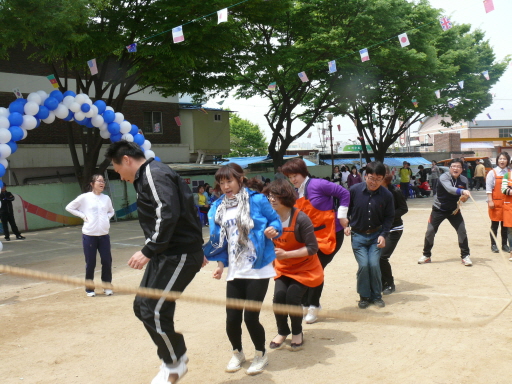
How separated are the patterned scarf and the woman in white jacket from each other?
3439 millimetres

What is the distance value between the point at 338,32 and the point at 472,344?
16568mm

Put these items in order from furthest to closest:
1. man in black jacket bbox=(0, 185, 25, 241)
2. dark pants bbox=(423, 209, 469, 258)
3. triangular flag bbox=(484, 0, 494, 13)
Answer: man in black jacket bbox=(0, 185, 25, 241)
triangular flag bbox=(484, 0, 494, 13)
dark pants bbox=(423, 209, 469, 258)

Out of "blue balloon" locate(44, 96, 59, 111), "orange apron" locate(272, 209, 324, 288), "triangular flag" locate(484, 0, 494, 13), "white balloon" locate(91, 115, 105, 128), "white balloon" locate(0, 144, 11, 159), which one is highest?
"triangular flag" locate(484, 0, 494, 13)

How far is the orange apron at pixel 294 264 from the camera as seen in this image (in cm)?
454

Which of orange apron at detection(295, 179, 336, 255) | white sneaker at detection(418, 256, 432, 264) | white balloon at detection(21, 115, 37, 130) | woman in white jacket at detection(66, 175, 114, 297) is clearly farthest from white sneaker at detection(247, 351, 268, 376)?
white balloon at detection(21, 115, 37, 130)

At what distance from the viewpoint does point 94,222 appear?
700 cm

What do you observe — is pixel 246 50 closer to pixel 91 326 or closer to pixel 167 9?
pixel 167 9

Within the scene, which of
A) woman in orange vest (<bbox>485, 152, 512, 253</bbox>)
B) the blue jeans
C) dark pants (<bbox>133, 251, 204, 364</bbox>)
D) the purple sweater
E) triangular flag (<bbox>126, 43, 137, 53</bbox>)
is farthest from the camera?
triangular flag (<bbox>126, 43, 137, 53</bbox>)

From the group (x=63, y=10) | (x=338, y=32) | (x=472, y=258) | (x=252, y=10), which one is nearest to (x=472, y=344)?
(x=472, y=258)

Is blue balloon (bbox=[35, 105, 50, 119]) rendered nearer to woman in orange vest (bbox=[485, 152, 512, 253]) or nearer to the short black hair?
the short black hair

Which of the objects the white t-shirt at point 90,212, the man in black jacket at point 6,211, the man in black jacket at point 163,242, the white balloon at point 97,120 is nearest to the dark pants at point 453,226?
the white t-shirt at point 90,212

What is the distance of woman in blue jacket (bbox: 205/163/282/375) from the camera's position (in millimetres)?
3953

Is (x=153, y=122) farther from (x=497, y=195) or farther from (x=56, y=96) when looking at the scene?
(x=497, y=195)

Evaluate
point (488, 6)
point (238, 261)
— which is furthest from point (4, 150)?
point (488, 6)
